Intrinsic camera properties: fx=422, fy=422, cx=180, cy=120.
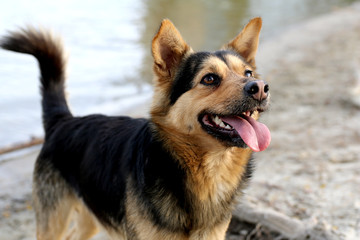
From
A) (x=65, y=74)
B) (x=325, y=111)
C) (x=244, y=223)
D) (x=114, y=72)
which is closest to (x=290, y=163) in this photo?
(x=244, y=223)

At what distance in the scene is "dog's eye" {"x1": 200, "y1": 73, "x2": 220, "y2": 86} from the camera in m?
3.38

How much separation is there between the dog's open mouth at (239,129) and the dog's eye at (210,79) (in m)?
0.27

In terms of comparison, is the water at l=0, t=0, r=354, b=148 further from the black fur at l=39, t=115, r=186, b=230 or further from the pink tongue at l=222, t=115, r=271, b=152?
the pink tongue at l=222, t=115, r=271, b=152

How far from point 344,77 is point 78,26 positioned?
32.4 feet

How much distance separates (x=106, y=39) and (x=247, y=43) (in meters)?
11.2

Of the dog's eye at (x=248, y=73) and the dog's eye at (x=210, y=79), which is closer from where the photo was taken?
the dog's eye at (x=210, y=79)

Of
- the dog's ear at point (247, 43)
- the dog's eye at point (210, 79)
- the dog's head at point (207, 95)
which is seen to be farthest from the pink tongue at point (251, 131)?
the dog's ear at point (247, 43)

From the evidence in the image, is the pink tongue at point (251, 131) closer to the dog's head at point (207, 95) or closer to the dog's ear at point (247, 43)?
the dog's head at point (207, 95)

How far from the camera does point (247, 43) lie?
3.89 metres

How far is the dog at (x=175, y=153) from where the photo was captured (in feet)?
10.6

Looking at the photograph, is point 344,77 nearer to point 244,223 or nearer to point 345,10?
point 244,223

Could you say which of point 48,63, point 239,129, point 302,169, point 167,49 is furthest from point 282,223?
point 48,63

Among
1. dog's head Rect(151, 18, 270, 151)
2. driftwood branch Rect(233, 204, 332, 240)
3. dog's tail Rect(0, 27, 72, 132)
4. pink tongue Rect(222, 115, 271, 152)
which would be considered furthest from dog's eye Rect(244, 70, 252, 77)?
dog's tail Rect(0, 27, 72, 132)

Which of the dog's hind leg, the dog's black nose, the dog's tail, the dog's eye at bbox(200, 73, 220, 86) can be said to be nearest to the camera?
the dog's black nose
